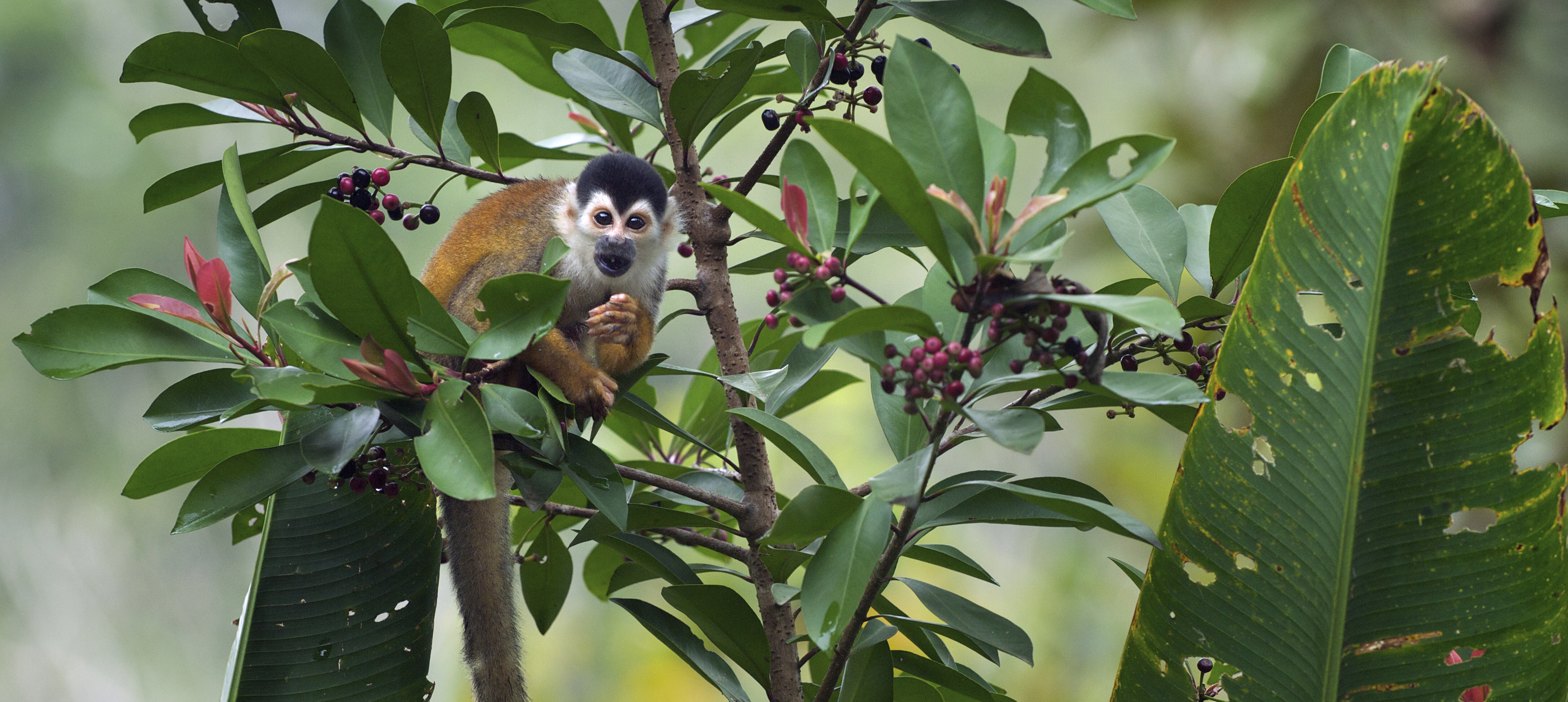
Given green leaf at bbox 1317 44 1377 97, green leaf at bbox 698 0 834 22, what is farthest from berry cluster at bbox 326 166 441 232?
green leaf at bbox 1317 44 1377 97

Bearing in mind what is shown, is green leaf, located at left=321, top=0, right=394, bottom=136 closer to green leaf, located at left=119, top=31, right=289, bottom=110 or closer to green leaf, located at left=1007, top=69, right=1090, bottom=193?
green leaf, located at left=119, top=31, right=289, bottom=110

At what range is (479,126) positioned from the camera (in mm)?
1230

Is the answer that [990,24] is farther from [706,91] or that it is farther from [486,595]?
[486,595]

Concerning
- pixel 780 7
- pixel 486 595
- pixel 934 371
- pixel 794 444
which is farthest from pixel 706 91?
pixel 486 595

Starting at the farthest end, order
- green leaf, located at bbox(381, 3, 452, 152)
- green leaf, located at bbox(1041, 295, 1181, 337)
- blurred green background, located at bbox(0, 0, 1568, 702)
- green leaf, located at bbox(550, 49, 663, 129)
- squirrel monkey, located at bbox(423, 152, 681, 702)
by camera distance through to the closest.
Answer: blurred green background, located at bbox(0, 0, 1568, 702) → squirrel monkey, located at bbox(423, 152, 681, 702) → green leaf, located at bbox(550, 49, 663, 129) → green leaf, located at bbox(381, 3, 452, 152) → green leaf, located at bbox(1041, 295, 1181, 337)

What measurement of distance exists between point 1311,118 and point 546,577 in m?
1.12

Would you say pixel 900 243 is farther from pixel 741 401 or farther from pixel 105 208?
pixel 105 208

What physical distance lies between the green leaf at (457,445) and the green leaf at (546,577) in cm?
61

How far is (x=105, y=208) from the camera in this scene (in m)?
4.94

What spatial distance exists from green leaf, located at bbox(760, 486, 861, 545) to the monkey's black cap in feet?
2.68

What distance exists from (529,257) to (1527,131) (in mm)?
4816

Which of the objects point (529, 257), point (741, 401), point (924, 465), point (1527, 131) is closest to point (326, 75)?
point (529, 257)

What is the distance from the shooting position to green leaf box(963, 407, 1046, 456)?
0.70 meters

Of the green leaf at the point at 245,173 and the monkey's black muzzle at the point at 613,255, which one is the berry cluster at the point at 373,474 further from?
the monkey's black muzzle at the point at 613,255
